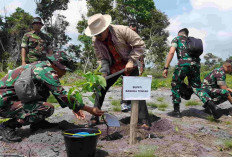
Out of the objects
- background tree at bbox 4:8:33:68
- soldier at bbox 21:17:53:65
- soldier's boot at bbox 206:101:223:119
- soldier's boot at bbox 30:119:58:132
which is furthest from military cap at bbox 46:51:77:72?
background tree at bbox 4:8:33:68

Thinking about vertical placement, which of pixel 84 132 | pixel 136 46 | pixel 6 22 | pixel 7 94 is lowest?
pixel 84 132

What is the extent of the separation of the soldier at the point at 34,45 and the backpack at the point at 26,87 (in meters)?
2.25

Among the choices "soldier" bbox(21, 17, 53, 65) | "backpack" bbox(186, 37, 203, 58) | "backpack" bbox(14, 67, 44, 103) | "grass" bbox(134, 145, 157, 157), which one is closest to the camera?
"grass" bbox(134, 145, 157, 157)

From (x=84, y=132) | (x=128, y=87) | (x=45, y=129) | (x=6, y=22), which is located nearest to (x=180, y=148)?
(x=128, y=87)

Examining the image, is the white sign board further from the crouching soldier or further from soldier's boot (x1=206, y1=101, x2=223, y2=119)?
the crouching soldier

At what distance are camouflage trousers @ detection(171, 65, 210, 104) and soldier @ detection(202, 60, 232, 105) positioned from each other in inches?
16.9

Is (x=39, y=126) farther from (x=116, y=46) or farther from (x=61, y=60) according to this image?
(x=116, y=46)

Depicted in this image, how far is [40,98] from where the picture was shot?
10.4ft

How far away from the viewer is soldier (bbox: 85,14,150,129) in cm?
333

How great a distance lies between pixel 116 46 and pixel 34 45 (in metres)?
2.51

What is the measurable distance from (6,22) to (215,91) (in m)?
25.9

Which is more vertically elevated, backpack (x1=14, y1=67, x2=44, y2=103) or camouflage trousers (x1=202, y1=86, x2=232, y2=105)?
backpack (x1=14, y1=67, x2=44, y2=103)

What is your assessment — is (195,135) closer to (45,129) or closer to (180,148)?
(180,148)

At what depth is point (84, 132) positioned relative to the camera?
8.29 ft
